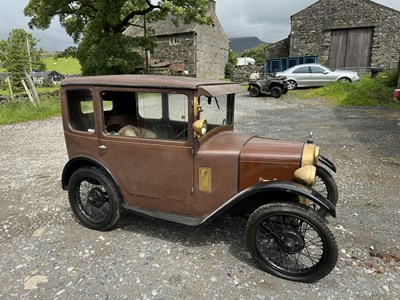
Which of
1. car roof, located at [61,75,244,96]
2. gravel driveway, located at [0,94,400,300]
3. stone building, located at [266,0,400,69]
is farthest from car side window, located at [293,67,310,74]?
car roof, located at [61,75,244,96]

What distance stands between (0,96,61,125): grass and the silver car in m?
13.8

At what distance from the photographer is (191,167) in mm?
3162

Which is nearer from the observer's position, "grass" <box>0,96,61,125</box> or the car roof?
the car roof

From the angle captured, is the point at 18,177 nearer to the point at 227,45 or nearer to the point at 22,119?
the point at 22,119

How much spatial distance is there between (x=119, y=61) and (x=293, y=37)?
15.6 metres

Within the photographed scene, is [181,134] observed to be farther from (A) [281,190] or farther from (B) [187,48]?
(B) [187,48]

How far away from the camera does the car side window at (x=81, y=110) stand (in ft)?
11.7

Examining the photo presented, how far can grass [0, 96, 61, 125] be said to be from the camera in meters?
12.1

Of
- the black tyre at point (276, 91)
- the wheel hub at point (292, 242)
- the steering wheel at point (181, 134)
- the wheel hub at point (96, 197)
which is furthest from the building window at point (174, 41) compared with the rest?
the wheel hub at point (292, 242)

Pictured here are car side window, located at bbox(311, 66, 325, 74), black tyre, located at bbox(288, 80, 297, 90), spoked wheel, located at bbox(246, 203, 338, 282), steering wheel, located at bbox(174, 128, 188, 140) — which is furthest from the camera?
black tyre, located at bbox(288, 80, 297, 90)

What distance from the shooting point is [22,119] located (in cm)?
1220

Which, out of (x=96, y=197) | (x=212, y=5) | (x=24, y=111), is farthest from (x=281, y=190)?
(x=212, y=5)

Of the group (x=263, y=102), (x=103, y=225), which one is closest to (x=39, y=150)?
(x=103, y=225)

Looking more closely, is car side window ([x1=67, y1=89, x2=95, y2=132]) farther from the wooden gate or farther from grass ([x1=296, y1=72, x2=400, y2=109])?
the wooden gate
